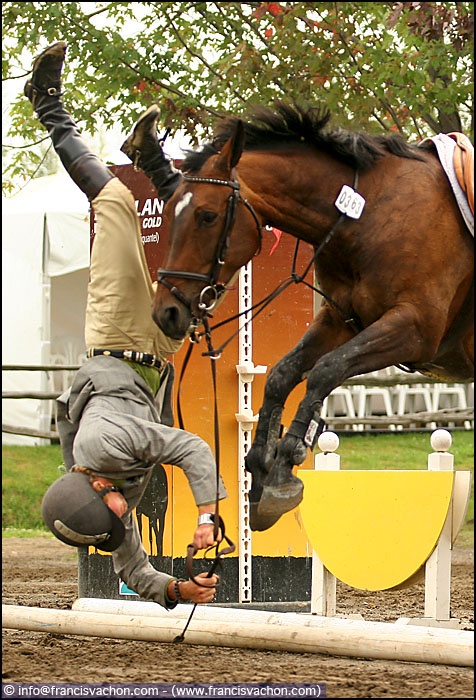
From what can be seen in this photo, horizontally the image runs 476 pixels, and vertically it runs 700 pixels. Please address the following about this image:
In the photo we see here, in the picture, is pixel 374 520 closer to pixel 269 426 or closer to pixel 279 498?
pixel 269 426

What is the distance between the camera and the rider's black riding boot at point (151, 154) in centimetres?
411

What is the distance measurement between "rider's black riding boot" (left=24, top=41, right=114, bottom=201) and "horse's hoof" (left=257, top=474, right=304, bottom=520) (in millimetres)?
1282

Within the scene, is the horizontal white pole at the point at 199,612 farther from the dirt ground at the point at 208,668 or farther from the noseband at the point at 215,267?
the noseband at the point at 215,267

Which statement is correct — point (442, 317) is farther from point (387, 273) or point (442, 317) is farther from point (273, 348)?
point (273, 348)

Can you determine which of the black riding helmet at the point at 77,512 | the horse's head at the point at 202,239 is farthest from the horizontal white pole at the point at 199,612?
the horse's head at the point at 202,239

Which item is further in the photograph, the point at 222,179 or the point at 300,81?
the point at 300,81

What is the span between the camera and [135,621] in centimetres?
465

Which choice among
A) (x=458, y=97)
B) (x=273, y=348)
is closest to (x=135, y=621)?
(x=273, y=348)

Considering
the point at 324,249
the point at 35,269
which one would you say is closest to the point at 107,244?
the point at 324,249

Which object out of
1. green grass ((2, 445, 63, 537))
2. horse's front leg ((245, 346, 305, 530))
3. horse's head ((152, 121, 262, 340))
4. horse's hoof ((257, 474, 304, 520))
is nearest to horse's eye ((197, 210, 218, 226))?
horse's head ((152, 121, 262, 340))

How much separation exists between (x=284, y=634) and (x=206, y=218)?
1.66m

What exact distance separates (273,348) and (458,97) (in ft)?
7.48

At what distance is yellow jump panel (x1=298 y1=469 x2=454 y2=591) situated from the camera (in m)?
5.37

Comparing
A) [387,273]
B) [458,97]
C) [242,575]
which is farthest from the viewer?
[458,97]
